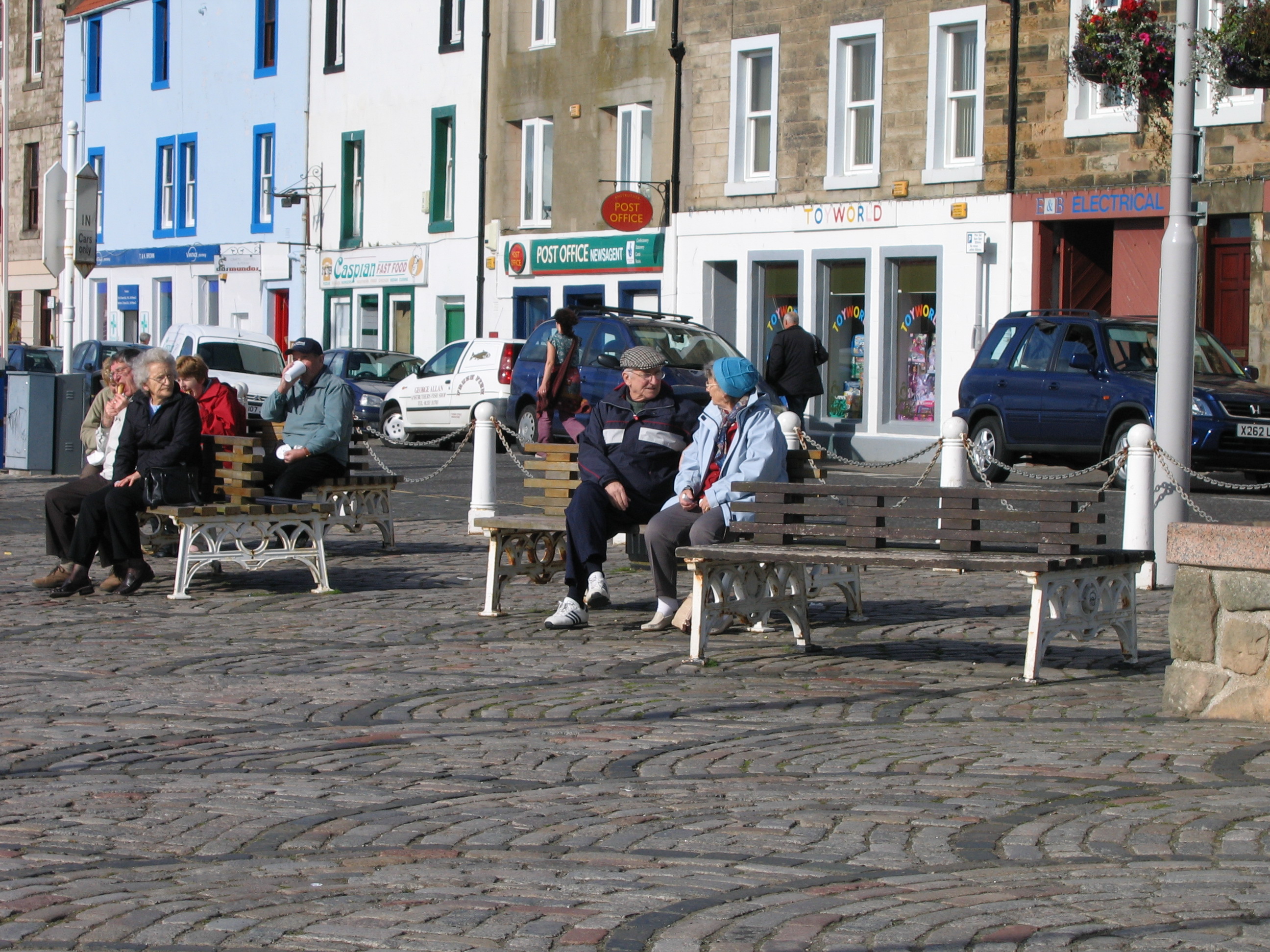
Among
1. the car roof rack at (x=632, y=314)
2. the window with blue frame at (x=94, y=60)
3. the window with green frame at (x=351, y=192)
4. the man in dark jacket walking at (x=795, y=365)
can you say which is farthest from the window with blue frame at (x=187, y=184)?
the man in dark jacket walking at (x=795, y=365)

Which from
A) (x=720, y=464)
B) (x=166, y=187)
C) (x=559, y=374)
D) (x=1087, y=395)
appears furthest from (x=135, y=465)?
(x=166, y=187)

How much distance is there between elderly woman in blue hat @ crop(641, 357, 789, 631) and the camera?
10.1 metres

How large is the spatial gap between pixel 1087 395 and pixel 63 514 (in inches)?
506

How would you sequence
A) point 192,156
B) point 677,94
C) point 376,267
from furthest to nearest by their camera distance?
point 192,156
point 376,267
point 677,94

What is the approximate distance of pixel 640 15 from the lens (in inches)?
1328

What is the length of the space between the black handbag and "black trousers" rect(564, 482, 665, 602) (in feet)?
8.64

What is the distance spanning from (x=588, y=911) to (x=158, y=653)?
17.5 ft

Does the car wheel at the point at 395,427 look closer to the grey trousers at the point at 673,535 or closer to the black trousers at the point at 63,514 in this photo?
A: the black trousers at the point at 63,514

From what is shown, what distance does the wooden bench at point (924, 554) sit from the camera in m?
8.84

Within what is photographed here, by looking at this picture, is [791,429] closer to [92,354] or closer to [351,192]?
[92,354]

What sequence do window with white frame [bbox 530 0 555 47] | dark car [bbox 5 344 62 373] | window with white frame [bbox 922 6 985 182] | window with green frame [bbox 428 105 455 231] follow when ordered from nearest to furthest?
window with white frame [bbox 922 6 985 182] < window with white frame [bbox 530 0 555 47] < dark car [bbox 5 344 62 373] < window with green frame [bbox 428 105 455 231]

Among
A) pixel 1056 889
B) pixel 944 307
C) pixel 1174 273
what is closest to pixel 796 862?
pixel 1056 889

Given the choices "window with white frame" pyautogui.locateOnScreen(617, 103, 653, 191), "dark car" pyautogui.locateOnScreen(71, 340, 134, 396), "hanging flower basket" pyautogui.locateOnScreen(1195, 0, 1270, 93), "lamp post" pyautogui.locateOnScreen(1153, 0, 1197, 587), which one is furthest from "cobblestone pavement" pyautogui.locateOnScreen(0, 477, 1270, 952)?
"dark car" pyautogui.locateOnScreen(71, 340, 134, 396)

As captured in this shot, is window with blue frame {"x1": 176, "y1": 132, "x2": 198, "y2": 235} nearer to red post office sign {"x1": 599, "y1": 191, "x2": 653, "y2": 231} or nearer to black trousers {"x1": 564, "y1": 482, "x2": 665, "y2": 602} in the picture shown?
red post office sign {"x1": 599, "y1": 191, "x2": 653, "y2": 231}
